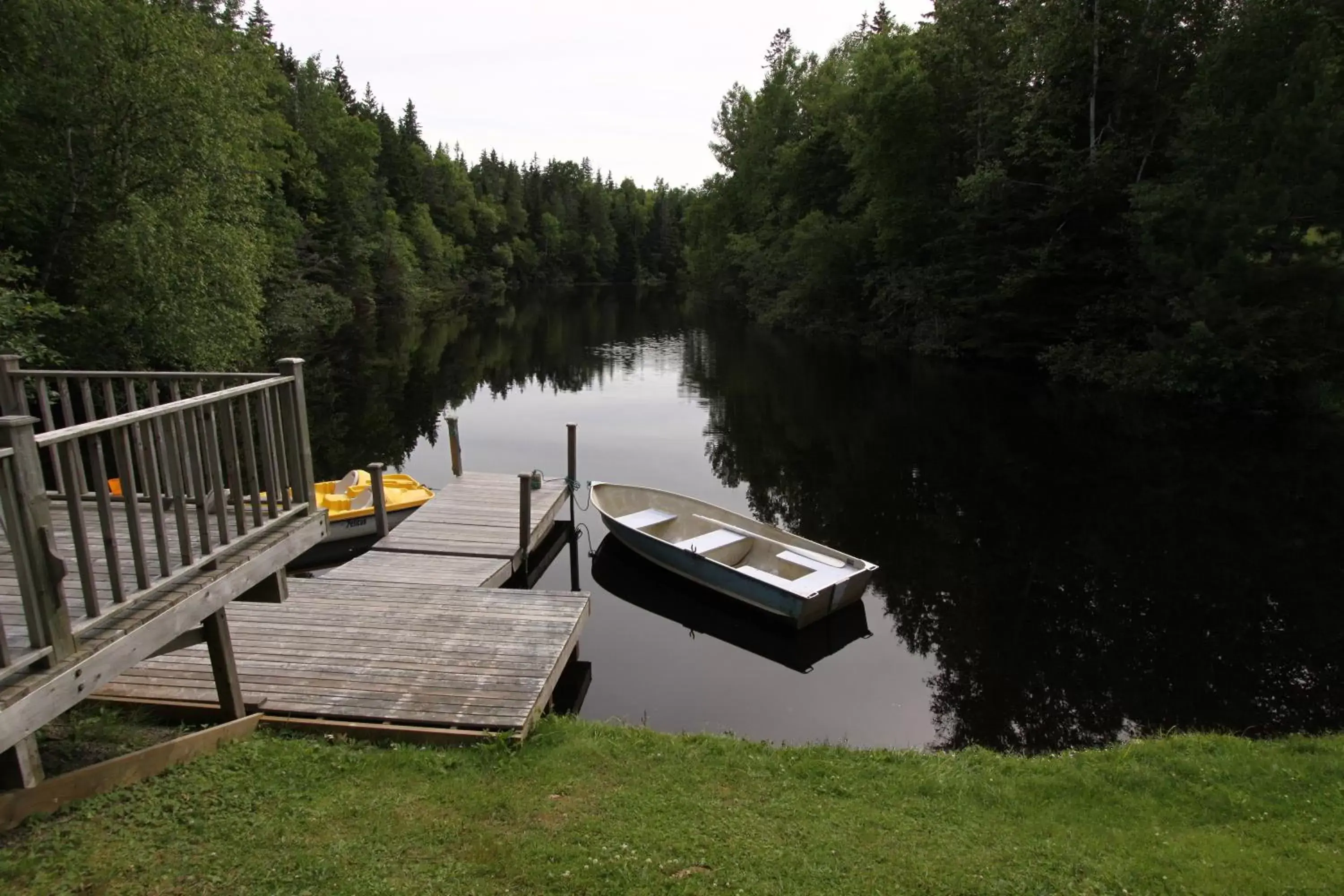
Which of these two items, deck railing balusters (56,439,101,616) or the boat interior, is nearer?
deck railing balusters (56,439,101,616)

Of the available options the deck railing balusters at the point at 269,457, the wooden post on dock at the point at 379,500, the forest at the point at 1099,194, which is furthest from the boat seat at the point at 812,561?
the forest at the point at 1099,194

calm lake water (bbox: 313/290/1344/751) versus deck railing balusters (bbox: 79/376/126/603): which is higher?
deck railing balusters (bbox: 79/376/126/603)

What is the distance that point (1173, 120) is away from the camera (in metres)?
26.4

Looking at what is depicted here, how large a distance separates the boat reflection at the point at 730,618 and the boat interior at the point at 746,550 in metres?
0.65

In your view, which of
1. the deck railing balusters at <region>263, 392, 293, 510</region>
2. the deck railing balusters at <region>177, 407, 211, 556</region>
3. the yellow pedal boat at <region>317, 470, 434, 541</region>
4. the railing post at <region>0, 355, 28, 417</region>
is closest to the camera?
the deck railing balusters at <region>177, 407, 211, 556</region>

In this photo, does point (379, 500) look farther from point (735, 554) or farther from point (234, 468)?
point (234, 468)

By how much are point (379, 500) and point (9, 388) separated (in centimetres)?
854

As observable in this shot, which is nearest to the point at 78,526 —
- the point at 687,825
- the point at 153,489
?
the point at 153,489

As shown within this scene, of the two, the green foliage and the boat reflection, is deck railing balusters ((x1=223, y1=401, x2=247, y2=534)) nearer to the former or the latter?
the boat reflection

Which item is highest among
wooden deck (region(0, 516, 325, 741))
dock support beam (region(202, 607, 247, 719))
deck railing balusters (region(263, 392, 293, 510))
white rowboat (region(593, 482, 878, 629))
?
deck railing balusters (region(263, 392, 293, 510))

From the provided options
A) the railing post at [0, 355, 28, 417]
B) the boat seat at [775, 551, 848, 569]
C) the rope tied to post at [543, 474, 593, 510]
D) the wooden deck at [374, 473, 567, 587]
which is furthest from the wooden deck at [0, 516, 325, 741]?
the rope tied to post at [543, 474, 593, 510]

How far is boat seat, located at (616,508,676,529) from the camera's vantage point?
13.5 m

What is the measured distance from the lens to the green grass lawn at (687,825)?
4.36m

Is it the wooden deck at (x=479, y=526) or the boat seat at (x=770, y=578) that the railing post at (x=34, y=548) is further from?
the boat seat at (x=770, y=578)
